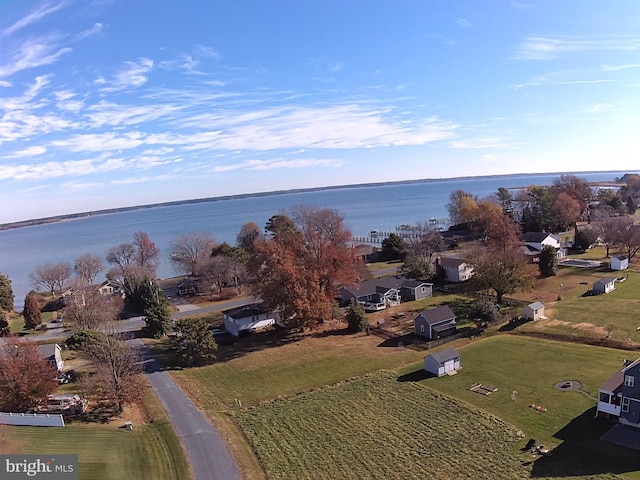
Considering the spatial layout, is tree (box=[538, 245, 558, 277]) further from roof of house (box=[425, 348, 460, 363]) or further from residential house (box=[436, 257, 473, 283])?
roof of house (box=[425, 348, 460, 363])

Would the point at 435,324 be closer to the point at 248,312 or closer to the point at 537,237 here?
the point at 248,312

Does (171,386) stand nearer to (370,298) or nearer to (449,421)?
(449,421)

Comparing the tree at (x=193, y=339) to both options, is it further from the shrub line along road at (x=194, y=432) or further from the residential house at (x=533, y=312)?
the residential house at (x=533, y=312)

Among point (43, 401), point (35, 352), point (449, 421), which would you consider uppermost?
point (35, 352)

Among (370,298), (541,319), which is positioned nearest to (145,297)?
(370,298)

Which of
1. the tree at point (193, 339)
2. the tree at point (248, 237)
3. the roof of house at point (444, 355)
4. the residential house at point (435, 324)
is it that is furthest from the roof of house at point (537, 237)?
the tree at point (193, 339)

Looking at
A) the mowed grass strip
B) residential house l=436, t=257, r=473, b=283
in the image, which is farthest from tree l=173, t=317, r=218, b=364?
residential house l=436, t=257, r=473, b=283
